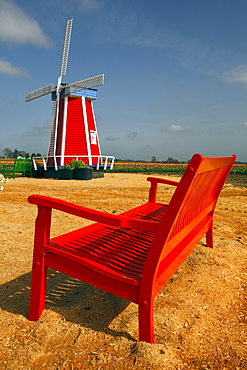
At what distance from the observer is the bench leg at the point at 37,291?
2336 millimetres

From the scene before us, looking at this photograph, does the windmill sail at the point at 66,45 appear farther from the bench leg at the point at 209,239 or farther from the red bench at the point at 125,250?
the red bench at the point at 125,250

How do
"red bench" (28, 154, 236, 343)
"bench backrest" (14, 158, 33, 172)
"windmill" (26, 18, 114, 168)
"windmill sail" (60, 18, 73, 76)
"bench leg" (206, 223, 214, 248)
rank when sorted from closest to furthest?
1. "red bench" (28, 154, 236, 343)
2. "bench leg" (206, 223, 214, 248)
3. "bench backrest" (14, 158, 33, 172)
4. "windmill" (26, 18, 114, 168)
5. "windmill sail" (60, 18, 73, 76)

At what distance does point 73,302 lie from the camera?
2707 mm

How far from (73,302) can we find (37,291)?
46cm

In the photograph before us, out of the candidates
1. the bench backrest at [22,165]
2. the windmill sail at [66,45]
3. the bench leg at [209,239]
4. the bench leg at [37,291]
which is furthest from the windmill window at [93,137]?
the bench leg at [37,291]

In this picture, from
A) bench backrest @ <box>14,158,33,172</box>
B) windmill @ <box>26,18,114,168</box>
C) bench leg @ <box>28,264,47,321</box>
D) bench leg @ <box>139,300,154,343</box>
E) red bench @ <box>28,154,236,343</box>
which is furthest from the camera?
windmill @ <box>26,18,114,168</box>

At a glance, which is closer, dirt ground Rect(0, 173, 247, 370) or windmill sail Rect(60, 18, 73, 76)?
dirt ground Rect(0, 173, 247, 370)

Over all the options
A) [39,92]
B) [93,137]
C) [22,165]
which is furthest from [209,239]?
[39,92]

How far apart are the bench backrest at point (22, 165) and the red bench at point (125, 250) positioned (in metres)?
17.6

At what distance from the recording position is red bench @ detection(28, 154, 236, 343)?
182 centimetres

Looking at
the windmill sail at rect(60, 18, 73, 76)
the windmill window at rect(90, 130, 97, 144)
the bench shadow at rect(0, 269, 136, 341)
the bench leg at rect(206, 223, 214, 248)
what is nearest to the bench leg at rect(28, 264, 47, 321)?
the bench shadow at rect(0, 269, 136, 341)

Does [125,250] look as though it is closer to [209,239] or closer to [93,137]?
[209,239]

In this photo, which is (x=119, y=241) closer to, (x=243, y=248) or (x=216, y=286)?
(x=216, y=286)

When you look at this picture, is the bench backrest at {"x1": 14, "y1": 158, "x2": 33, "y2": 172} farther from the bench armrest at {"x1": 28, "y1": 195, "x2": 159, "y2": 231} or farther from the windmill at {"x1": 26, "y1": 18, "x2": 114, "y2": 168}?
the bench armrest at {"x1": 28, "y1": 195, "x2": 159, "y2": 231}
